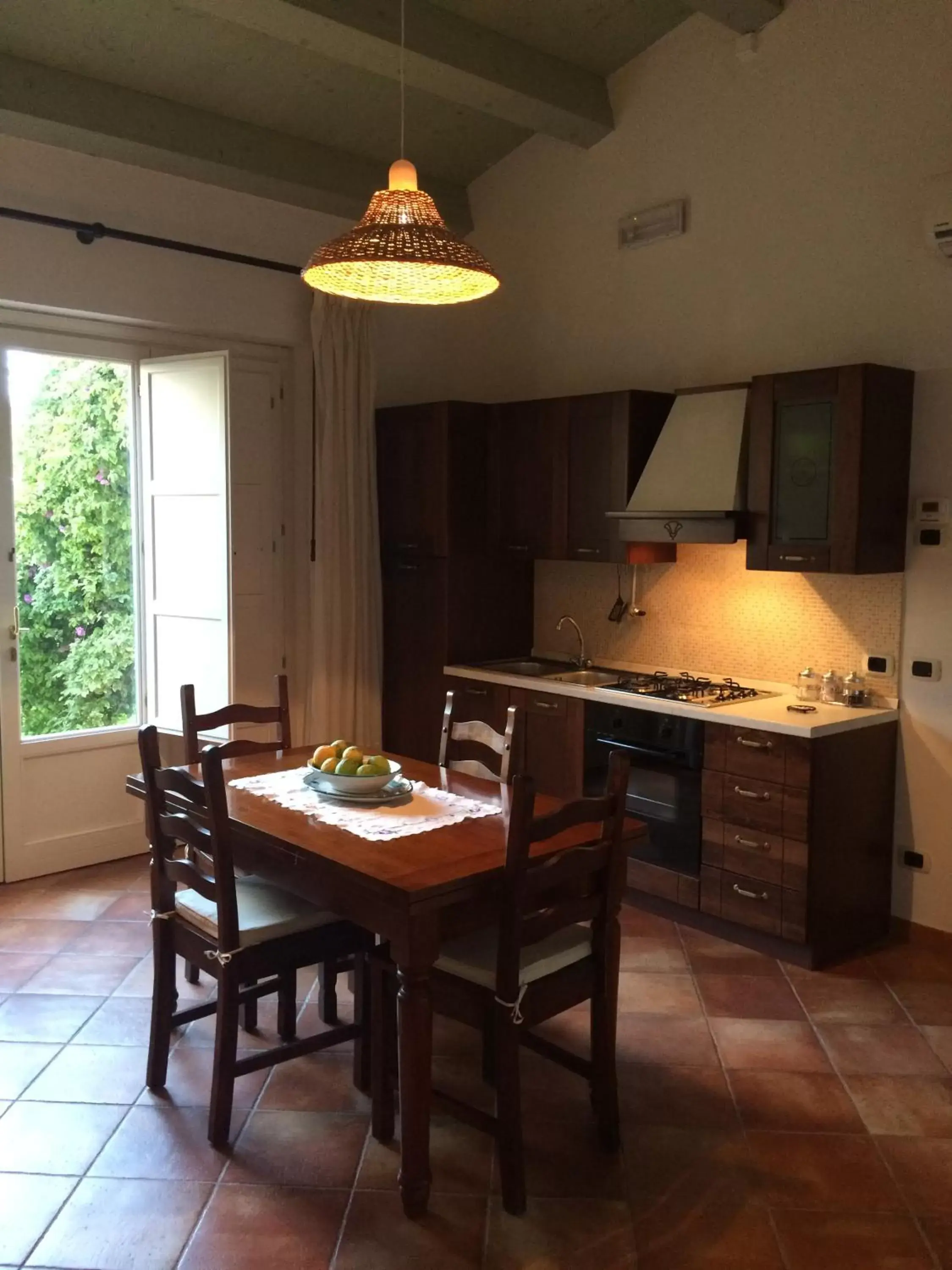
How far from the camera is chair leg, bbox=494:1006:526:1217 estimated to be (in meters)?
2.34

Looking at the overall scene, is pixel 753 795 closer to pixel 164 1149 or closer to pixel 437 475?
pixel 437 475

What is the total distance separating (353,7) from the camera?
3623 millimetres

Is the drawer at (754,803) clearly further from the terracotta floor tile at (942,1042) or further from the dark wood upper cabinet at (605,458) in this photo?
the dark wood upper cabinet at (605,458)

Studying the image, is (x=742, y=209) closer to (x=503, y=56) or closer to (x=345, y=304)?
(x=503, y=56)

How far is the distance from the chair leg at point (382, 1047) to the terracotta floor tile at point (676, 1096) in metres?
0.62

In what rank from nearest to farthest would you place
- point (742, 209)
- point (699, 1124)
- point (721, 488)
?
point (699, 1124)
point (721, 488)
point (742, 209)

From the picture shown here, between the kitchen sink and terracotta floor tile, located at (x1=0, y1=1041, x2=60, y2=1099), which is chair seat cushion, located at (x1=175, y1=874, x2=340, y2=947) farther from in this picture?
the kitchen sink

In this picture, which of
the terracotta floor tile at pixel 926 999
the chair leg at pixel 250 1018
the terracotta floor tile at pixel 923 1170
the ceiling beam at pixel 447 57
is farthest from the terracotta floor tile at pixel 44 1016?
the ceiling beam at pixel 447 57

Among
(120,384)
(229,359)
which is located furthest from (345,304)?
(120,384)

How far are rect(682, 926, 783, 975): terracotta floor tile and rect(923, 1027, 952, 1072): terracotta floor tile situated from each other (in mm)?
540

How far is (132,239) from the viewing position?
14.0ft

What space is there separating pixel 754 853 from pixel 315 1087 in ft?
5.72

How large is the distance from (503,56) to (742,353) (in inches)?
58.9

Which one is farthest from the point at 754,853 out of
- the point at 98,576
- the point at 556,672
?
the point at 98,576
